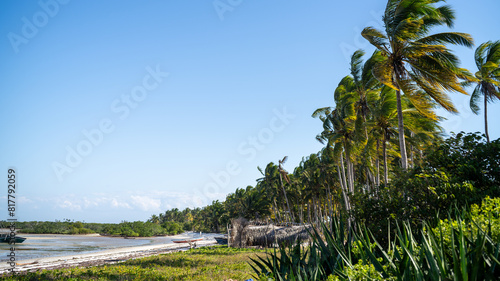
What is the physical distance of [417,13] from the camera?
10500 millimetres

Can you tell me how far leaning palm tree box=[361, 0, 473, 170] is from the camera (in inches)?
406

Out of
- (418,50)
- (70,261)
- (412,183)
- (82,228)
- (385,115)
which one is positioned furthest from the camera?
(82,228)

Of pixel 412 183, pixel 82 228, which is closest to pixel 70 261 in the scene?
pixel 412 183

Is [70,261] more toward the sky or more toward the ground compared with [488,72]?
more toward the ground

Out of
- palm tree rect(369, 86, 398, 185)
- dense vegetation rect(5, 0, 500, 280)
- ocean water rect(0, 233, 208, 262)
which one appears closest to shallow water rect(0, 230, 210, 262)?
ocean water rect(0, 233, 208, 262)

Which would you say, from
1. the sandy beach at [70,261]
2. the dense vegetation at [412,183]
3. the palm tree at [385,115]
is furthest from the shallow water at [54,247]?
the palm tree at [385,115]

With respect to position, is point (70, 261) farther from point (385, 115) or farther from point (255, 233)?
point (385, 115)

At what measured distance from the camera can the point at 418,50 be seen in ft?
35.0

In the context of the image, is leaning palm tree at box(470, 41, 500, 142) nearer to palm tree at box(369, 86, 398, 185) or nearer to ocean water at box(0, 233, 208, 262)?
palm tree at box(369, 86, 398, 185)

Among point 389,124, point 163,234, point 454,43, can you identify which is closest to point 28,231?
point 163,234

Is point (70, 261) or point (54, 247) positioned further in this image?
point (54, 247)

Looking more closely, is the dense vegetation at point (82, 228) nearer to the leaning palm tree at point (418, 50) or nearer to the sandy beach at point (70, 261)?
the sandy beach at point (70, 261)

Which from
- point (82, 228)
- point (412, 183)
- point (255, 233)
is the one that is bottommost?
point (82, 228)

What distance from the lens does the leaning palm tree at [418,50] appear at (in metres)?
10.3
